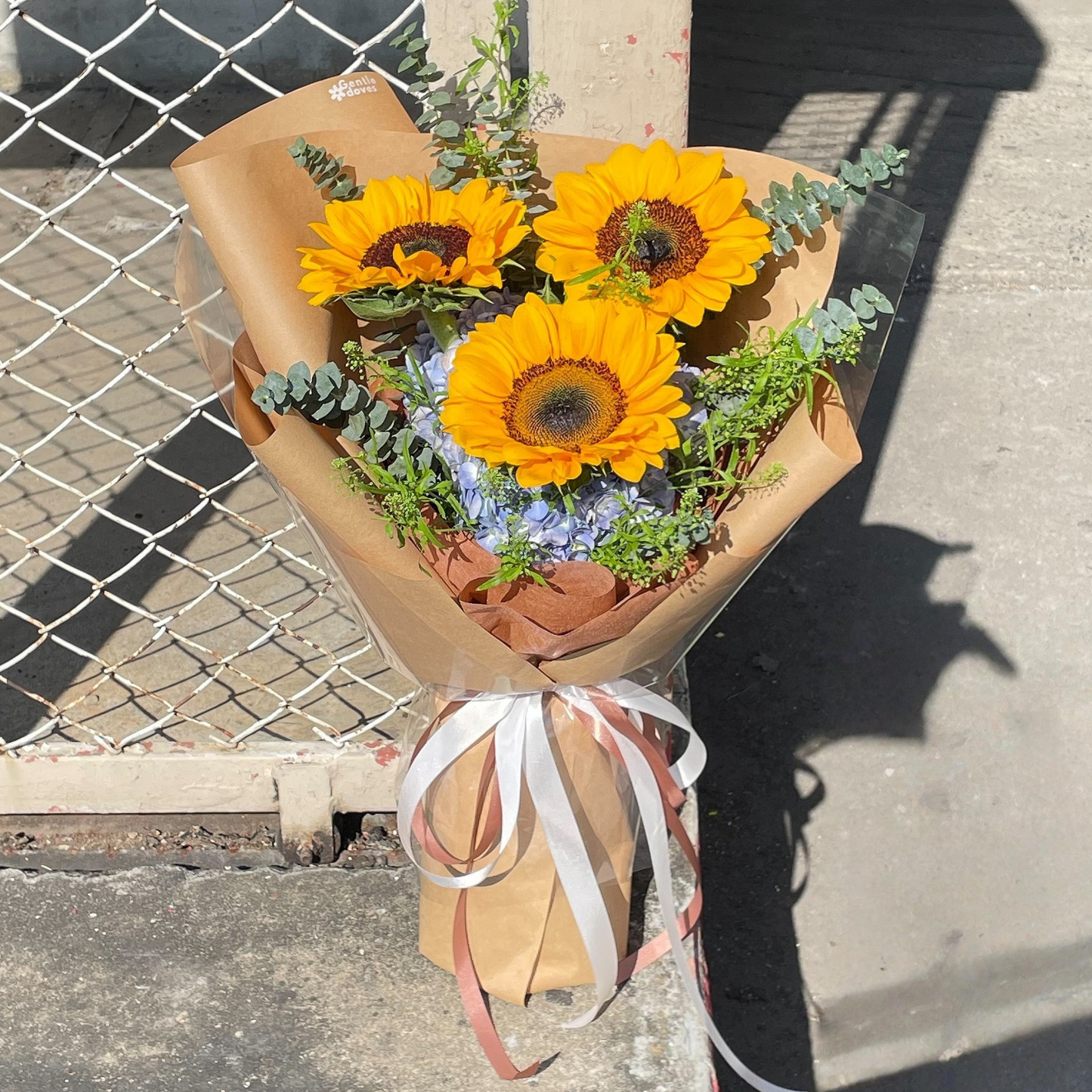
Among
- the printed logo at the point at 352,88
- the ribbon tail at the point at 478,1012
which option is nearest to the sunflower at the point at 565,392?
the printed logo at the point at 352,88

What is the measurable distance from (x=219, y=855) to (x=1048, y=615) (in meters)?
1.74

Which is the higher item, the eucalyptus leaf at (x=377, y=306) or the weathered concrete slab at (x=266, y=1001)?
the eucalyptus leaf at (x=377, y=306)

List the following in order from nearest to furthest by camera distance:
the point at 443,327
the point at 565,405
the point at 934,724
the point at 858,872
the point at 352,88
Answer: the point at 565,405 → the point at 443,327 → the point at 352,88 → the point at 858,872 → the point at 934,724

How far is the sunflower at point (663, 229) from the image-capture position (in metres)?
0.95

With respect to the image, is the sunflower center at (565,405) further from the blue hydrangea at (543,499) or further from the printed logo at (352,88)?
the printed logo at (352,88)

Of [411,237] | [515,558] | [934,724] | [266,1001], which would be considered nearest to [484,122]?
[411,237]

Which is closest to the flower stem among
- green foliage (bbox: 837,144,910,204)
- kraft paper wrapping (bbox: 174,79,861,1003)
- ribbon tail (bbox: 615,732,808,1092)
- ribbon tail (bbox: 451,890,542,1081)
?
kraft paper wrapping (bbox: 174,79,861,1003)

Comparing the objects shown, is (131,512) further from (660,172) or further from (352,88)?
(660,172)

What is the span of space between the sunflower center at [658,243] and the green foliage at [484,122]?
0.15 metres

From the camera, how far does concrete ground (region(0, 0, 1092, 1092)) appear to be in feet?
4.89

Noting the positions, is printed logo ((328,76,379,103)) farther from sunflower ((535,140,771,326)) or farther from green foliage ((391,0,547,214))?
sunflower ((535,140,771,326))

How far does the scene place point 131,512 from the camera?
249 centimetres

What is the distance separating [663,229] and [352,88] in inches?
14.4

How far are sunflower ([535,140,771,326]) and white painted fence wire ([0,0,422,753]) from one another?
35 centimetres
